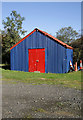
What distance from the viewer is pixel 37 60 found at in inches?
670

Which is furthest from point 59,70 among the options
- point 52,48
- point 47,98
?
point 47,98

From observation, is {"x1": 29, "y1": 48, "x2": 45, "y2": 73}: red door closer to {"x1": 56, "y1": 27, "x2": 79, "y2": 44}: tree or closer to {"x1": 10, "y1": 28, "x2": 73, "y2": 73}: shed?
{"x1": 10, "y1": 28, "x2": 73, "y2": 73}: shed

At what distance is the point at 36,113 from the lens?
475 centimetres

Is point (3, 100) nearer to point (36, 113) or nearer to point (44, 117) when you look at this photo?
point (36, 113)

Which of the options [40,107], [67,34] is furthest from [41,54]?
[67,34]

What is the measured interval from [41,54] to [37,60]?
739 millimetres

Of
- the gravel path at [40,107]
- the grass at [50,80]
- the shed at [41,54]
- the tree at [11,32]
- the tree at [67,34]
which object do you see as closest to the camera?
the gravel path at [40,107]

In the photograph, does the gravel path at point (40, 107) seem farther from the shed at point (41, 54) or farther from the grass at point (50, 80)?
the shed at point (41, 54)

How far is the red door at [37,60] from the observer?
16.9 meters

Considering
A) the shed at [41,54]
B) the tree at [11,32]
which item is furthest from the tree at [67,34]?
the shed at [41,54]

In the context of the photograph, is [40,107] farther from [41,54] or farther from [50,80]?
[41,54]

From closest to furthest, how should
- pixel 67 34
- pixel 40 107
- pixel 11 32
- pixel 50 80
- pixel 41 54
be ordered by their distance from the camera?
pixel 40 107, pixel 50 80, pixel 41 54, pixel 11 32, pixel 67 34

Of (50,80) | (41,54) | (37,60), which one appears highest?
(41,54)

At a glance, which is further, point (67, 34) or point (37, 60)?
point (67, 34)
